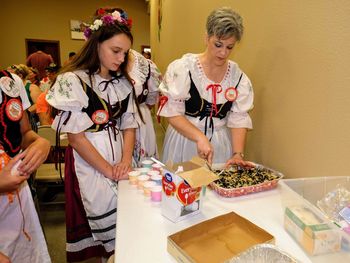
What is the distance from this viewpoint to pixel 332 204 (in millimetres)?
806

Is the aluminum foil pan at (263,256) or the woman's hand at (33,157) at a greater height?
the woman's hand at (33,157)

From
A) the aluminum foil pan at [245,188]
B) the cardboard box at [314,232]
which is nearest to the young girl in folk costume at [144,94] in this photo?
the aluminum foil pan at [245,188]

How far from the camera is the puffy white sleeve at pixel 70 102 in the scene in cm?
115

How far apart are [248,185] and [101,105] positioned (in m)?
0.71

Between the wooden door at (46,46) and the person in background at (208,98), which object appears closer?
the person in background at (208,98)

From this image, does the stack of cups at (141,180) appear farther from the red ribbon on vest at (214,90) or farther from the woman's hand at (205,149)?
the red ribbon on vest at (214,90)

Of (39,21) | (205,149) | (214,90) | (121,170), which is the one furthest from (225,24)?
(39,21)

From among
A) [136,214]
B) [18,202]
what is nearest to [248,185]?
[136,214]

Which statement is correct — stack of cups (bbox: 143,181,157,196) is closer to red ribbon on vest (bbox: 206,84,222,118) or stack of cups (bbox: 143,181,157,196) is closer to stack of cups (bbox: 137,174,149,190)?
stack of cups (bbox: 137,174,149,190)

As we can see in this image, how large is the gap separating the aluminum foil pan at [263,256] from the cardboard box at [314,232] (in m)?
0.12

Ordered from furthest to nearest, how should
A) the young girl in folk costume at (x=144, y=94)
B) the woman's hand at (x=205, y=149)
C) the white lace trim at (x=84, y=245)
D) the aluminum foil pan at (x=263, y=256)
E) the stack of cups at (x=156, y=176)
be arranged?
the young girl in folk costume at (x=144, y=94) → the white lace trim at (x=84, y=245) → the woman's hand at (x=205, y=149) → the stack of cups at (x=156, y=176) → the aluminum foil pan at (x=263, y=256)

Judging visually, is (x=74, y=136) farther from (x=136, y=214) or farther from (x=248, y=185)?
(x=248, y=185)

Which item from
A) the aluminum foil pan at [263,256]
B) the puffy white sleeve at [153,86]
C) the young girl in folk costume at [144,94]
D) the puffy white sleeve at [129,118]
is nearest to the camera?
the aluminum foil pan at [263,256]

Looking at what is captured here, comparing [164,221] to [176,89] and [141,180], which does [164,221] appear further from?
[176,89]
